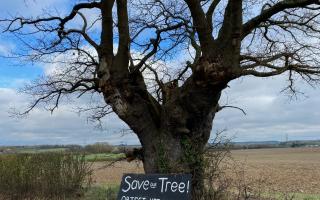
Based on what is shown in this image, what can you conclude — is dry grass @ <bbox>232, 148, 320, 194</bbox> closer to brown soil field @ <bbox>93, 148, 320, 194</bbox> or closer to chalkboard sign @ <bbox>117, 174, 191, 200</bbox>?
brown soil field @ <bbox>93, 148, 320, 194</bbox>

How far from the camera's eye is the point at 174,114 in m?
13.2

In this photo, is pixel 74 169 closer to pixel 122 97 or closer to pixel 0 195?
pixel 0 195

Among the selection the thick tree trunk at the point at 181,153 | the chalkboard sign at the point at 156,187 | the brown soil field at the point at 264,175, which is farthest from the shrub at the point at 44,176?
the chalkboard sign at the point at 156,187

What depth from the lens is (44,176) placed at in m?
16.5

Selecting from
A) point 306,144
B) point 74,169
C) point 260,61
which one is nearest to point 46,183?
point 74,169

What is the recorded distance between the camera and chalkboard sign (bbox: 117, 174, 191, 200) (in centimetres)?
852

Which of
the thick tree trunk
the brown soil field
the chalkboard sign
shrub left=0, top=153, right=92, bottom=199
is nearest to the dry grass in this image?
the brown soil field

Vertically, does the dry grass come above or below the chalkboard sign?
below

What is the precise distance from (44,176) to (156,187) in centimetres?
841

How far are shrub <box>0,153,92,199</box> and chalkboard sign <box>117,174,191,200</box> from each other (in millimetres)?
7013

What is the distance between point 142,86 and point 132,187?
5277mm

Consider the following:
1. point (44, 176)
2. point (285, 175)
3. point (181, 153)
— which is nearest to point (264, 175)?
point (285, 175)

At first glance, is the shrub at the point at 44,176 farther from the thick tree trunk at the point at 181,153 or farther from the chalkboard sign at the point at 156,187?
the chalkboard sign at the point at 156,187

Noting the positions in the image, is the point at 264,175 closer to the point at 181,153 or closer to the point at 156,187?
the point at 181,153
